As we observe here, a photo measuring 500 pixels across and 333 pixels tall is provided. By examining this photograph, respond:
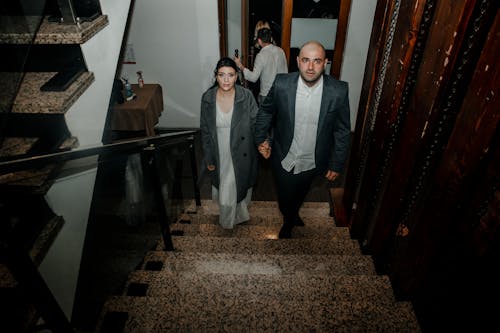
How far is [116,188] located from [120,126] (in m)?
1.85

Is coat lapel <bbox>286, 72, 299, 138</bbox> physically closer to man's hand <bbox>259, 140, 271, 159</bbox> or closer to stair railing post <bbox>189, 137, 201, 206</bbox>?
man's hand <bbox>259, 140, 271, 159</bbox>

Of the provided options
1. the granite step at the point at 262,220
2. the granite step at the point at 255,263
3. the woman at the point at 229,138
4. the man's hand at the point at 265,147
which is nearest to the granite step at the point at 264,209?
the granite step at the point at 262,220

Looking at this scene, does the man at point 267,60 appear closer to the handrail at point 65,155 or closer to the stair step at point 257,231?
the stair step at point 257,231

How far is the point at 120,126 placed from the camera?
14.2 ft

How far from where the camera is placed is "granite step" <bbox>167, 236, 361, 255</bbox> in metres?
2.59

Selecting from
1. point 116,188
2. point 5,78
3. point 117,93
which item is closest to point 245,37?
point 117,93

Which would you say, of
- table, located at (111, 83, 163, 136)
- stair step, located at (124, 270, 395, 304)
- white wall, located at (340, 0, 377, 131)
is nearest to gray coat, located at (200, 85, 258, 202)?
stair step, located at (124, 270, 395, 304)

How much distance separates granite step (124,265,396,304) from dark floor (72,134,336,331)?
214mm

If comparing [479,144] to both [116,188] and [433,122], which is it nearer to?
[433,122]

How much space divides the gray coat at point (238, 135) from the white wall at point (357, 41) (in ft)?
8.64

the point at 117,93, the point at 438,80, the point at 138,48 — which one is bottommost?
the point at 117,93

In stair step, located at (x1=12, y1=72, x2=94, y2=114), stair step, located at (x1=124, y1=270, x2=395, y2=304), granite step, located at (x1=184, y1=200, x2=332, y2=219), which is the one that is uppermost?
stair step, located at (x1=12, y1=72, x2=94, y2=114)

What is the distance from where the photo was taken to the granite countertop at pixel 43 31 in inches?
82.5

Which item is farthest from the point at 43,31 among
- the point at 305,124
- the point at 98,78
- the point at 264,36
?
the point at 264,36
